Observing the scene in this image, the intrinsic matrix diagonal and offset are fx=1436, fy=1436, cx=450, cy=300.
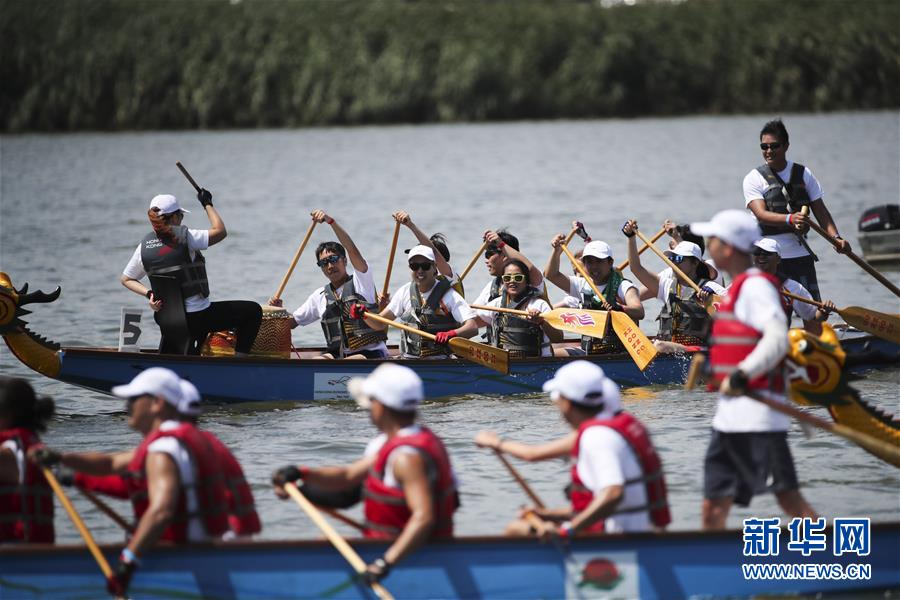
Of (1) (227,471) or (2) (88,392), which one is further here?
(2) (88,392)

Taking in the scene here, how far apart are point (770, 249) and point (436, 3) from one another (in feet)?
143

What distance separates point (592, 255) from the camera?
503 inches

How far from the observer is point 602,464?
6.61 metres

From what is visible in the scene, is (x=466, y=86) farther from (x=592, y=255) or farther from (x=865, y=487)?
(x=865, y=487)

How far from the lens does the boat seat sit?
12.1 m

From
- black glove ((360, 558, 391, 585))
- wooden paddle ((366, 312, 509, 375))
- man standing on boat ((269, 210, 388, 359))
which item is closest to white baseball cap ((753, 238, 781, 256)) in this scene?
wooden paddle ((366, 312, 509, 375))

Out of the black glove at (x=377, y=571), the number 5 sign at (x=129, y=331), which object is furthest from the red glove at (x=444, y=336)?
the black glove at (x=377, y=571)

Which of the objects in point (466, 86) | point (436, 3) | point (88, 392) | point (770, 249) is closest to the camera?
point (770, 249)

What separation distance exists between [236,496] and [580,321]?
5957mm

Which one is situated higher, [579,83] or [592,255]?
[579,83]

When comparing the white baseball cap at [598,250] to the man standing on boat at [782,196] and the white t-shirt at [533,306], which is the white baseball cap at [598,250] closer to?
the white t-shirt at [533,306]

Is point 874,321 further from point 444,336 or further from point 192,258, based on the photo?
point 192,258

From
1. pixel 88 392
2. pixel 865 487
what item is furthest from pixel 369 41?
pixel 865 487

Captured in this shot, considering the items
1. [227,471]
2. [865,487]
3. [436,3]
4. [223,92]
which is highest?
[436,3]
